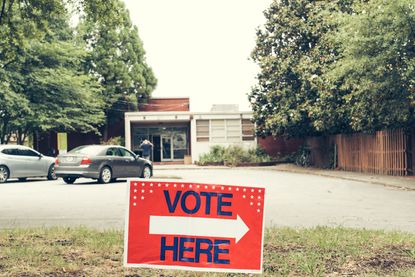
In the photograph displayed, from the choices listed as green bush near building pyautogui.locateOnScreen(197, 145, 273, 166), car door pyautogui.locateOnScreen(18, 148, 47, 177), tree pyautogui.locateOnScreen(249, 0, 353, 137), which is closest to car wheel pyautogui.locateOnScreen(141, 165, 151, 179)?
car door pyautogui.locateOnScreen(18, 148, 47, 177)

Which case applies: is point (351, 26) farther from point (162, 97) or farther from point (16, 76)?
point (162, 97)

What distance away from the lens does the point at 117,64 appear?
140 ft

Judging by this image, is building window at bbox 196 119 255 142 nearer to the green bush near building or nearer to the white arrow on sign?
the green bush near building

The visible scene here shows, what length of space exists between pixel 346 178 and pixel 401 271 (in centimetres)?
1661

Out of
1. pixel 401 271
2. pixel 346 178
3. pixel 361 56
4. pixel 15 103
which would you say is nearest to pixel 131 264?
pixel 401 271

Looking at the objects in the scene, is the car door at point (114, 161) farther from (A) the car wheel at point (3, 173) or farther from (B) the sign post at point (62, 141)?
(B) the sign post at point (62, 141)

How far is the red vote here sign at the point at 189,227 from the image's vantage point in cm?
388

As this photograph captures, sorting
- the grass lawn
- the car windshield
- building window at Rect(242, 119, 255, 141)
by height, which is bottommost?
the grass lawn

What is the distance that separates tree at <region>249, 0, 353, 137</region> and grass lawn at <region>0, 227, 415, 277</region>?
19478 mm

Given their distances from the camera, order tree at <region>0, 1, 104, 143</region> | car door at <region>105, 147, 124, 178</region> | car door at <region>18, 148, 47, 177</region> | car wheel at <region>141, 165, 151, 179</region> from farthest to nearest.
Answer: tree at <region>0, 1, 104, 143</region> → car door at <region>18, 148, 47, 177</region> → car wheel at <region>141, 165, 151, 179</region> → car door at <region>105, 147, 124, 178</region>

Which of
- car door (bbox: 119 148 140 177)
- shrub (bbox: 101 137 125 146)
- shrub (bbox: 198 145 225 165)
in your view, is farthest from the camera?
shrub (bbox: 101 137 125 146)

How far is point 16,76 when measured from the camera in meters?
31.0

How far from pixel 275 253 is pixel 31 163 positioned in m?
17.5

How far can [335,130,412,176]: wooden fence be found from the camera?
21625 millimetres
